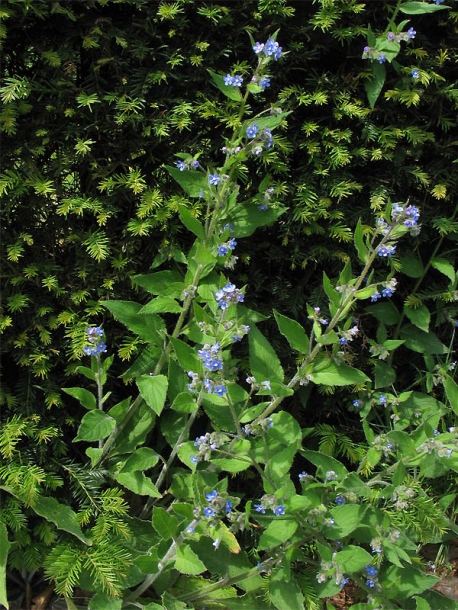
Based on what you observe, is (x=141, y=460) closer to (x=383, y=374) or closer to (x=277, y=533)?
(x=277, y=533)

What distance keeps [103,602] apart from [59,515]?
13.6 inches

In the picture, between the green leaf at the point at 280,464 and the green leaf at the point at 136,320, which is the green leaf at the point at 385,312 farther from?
the green leaf at the point at 136,320

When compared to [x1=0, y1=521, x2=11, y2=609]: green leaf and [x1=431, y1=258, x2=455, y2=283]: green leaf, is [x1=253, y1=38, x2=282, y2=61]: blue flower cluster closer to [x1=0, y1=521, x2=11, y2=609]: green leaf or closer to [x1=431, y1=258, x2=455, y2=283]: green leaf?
[x1=431, y1=258, x2=455, y2=283]: green leaf

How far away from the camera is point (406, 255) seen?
9.39ft

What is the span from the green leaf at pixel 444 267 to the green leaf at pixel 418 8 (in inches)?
40.3

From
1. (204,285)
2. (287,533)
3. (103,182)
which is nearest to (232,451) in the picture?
(287,533)

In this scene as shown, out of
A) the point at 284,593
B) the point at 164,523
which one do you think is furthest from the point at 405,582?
the point at 164,523

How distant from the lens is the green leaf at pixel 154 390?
2229mm

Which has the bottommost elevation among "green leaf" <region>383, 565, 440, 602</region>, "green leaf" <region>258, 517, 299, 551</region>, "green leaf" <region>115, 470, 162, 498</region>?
"green leaf" <region>383, 565, 440, 602</region>

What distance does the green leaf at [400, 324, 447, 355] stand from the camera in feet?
9.56

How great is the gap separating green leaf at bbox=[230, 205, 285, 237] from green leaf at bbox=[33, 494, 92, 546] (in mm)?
1203

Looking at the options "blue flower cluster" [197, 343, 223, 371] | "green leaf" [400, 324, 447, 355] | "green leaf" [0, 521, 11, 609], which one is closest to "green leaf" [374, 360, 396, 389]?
"green leaf" [400, 324, 447, 355]

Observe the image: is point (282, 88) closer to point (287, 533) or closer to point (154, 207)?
point (154, 207)

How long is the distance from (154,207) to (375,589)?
1643 mm
